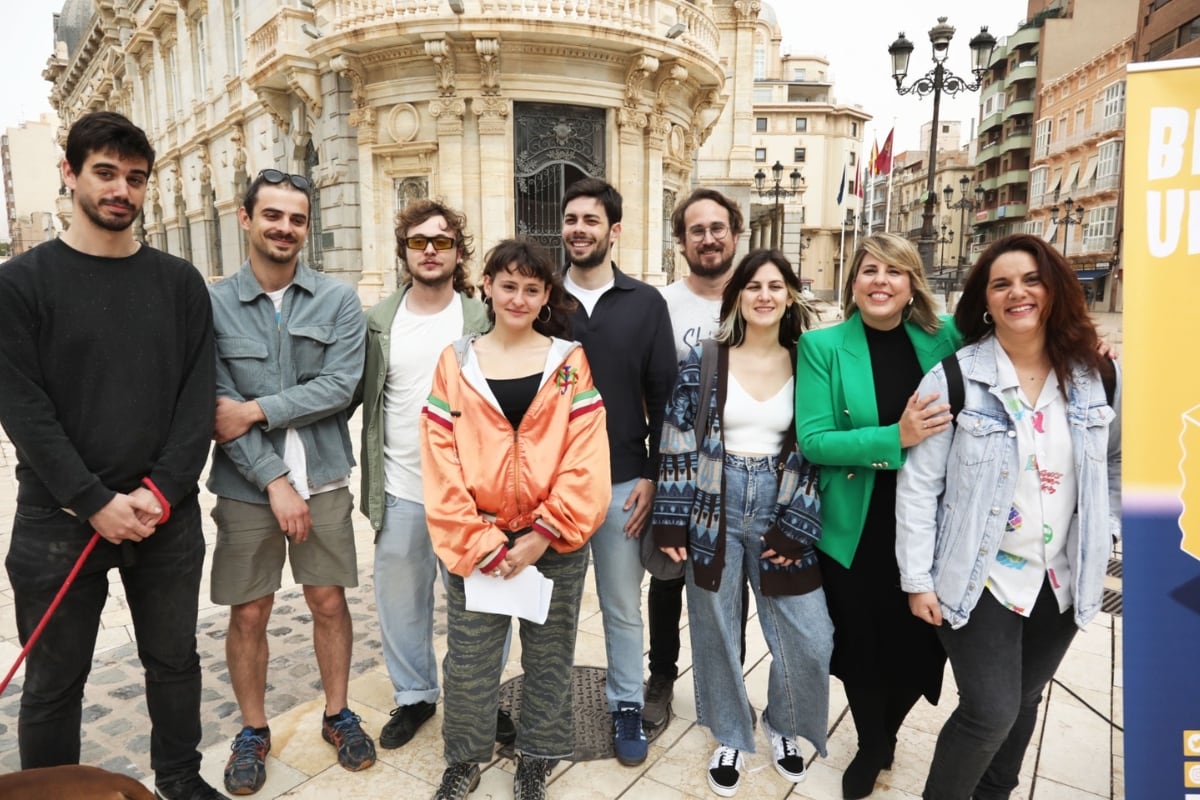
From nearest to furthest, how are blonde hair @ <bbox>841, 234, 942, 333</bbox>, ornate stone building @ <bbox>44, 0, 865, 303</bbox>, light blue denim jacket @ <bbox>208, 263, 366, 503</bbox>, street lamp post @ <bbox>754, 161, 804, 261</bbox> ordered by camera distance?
blonde hair @ <bbox>841, 234, 942, 333</bbox>, light blue denim jacket @ <bbox>208, 263, 366, 503</bbox>, ornate stone building @ <bbox>44, 0, 865, 303</bbox>, street lamp post @ <bbox>754, 161, 804, 261</bbox>

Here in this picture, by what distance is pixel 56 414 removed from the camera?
2.49 meters

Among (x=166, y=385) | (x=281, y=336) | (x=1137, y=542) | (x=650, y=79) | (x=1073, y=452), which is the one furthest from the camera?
(x=650, y=79)

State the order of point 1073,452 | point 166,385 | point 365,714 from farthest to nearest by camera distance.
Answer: point 365,714 < point 166,385 < point 1073,452

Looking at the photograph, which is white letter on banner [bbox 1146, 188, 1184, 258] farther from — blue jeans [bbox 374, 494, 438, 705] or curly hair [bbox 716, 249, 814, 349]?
blue jeans [bbox 374, 494, 438, 705]

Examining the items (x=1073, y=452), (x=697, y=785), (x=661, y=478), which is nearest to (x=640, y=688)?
(x=697, y=785)

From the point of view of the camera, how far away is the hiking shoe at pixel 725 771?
312 cm

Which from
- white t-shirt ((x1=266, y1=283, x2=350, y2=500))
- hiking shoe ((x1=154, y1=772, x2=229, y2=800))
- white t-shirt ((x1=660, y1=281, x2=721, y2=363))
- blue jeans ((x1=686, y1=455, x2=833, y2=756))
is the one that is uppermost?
white t-shirt ((x1=660, y1=281, x2=721, y2=363))

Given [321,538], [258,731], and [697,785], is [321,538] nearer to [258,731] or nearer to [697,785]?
[258,731]

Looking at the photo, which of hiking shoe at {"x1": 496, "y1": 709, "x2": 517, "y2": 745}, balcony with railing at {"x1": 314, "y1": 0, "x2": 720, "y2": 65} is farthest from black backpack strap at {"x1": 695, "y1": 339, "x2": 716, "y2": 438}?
balcony with railing at {"x1": 314, "y1": 0, "x2": 720, "y2": 65}

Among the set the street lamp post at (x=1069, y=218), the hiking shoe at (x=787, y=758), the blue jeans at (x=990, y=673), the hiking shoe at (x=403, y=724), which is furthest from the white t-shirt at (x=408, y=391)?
the street lamp post at (x=1069, y=218)

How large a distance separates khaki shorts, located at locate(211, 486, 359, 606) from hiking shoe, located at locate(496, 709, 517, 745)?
957 millimetres

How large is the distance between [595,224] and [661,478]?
3.99ft

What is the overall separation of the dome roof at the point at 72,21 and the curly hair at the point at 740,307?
5962 cm

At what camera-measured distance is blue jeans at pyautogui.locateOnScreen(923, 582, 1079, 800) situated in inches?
100
